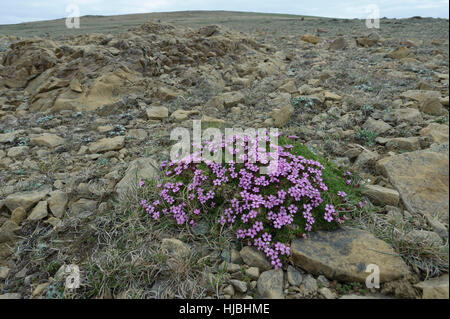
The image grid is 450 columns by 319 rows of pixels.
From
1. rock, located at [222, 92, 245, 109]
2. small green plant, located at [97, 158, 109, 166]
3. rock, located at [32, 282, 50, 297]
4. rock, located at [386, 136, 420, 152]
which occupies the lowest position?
rock, located at [32, 282, 50, 297]

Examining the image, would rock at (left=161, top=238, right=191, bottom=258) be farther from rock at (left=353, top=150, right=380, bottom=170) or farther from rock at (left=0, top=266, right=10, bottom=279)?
rock at (left=353, top=150, right=380, bottom=170)

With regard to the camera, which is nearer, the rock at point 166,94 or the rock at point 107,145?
the rock at point 107,145

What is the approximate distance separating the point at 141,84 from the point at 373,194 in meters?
6.82

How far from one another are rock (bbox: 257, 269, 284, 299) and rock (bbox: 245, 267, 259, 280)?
45mm

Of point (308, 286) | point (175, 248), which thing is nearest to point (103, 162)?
point (175, 248)

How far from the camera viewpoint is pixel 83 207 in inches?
148

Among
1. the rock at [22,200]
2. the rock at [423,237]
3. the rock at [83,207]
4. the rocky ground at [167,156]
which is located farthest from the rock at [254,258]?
the rock at [22,200]

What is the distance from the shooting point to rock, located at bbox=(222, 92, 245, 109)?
7078 mm

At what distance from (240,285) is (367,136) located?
139 inches

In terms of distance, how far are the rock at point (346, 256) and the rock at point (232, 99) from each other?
4725mm

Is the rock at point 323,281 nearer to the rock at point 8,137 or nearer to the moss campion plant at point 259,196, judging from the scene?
the moss campion plant at point 259,196

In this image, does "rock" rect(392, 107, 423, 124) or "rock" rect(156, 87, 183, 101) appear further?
"rock" rect(156, 87, 183, 101)

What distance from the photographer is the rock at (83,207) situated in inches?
146

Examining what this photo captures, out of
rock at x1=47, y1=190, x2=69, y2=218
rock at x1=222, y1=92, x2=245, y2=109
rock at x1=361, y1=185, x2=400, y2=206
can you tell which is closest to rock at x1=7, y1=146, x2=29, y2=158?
rock at x1=47, y1=190, x2=69, y2=218
